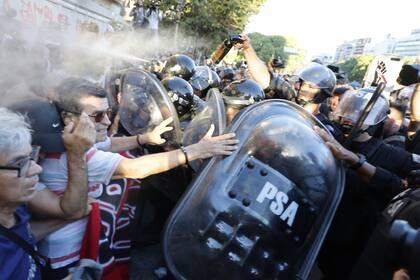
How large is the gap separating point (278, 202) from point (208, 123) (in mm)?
793

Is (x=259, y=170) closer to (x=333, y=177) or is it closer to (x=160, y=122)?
(x=333, y=177)

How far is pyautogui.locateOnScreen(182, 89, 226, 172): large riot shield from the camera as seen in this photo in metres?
1.83

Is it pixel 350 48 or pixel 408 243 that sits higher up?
pixel 408 243

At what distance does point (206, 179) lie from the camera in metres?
1.39

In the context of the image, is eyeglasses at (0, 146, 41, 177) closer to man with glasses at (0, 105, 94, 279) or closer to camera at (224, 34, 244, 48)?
man with glasses at (0, 105, 94, 279)

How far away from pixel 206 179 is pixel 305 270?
558mm

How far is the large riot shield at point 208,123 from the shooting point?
6.01 ft

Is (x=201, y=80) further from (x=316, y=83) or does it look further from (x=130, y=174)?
(x=130, y=174)

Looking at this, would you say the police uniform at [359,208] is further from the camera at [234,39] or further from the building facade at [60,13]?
the building facade at [60,13]

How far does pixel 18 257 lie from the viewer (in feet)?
4.33

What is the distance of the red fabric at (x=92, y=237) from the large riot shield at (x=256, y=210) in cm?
60

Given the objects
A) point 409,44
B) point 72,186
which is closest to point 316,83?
point 72,186

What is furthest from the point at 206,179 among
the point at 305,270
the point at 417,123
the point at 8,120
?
the point at 417,123

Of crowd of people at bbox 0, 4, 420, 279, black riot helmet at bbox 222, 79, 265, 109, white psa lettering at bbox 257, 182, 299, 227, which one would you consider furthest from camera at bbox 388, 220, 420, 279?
black riot helmet at bbox 222, 79, 265, 109
